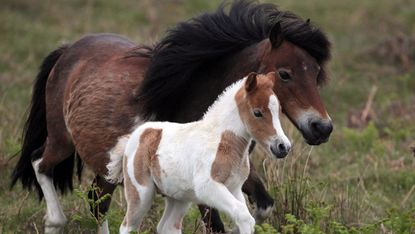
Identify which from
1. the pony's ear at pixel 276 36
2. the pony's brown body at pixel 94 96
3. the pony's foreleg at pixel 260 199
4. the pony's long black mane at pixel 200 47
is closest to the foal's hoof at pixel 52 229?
the pony's brown body at pixel 94 96

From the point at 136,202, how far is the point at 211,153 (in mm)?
646

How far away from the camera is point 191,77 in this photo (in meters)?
6.80

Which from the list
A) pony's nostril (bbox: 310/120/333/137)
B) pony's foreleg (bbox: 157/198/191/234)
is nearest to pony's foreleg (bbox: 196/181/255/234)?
pony's foreleg (bbox: 157/198/191/234)

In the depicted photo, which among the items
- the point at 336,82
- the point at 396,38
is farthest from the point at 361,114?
the point at 396,38

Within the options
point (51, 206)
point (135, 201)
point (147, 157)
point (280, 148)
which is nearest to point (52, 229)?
point (51, 206)

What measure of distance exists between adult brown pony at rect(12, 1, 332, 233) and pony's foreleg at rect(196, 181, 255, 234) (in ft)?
3.62

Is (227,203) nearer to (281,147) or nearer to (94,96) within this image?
(281,147)

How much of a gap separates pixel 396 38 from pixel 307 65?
803cm

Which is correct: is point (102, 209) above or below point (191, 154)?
below

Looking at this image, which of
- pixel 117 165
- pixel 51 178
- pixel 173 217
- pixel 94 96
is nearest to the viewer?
pixel 173 217

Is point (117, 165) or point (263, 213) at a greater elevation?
point (117, 165)

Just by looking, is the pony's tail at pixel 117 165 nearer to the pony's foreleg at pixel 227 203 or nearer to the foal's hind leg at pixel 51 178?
the pony's foreleg at pixel 227 203

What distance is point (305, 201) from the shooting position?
6.81m

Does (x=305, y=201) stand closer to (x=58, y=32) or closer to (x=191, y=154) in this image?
(x=191, y=154)
